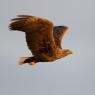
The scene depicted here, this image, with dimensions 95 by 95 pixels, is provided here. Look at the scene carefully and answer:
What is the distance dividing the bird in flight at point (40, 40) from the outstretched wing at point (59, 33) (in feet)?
A: 2.72

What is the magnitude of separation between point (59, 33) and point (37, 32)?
3.26m

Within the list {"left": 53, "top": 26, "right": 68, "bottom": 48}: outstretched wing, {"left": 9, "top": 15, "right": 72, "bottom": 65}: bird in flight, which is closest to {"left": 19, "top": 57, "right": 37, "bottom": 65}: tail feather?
{"left": 9, "top": 15, "right": 72, "bottom": 65}: bird in flight

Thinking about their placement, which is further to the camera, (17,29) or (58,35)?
(58,35)

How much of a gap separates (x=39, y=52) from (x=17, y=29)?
160 centimetres

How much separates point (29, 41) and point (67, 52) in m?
1.57

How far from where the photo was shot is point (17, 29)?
46656mm

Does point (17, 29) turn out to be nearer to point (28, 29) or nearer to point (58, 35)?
point (28, 29)

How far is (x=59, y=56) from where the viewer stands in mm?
47625

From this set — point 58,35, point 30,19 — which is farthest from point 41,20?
point 58,35

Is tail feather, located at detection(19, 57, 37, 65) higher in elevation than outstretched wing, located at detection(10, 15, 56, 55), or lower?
lower

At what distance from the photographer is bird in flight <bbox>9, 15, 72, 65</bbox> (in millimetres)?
46688

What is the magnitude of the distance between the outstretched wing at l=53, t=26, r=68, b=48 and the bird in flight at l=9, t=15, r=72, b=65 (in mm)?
830

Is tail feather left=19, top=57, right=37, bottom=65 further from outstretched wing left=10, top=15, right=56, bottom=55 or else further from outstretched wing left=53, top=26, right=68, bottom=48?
outstretched wing left=53, top=26, right=68, bottom=48

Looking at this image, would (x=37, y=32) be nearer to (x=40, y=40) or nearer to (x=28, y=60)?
(x=40, y=40)
